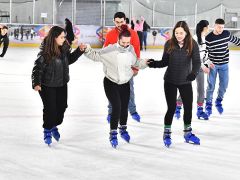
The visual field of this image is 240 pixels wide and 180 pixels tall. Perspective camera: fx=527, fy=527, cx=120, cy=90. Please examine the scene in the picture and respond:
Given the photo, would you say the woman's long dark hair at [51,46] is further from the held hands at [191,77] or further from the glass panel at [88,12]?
the glass panel at [88,12]

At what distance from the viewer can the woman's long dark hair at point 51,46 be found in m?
3.89

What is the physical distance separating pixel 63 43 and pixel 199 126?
5.51 feet

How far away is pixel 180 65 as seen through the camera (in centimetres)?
402

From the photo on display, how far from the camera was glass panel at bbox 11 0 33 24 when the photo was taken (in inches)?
757

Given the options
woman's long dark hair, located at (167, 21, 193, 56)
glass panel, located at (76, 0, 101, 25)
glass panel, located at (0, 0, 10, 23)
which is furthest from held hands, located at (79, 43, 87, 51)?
glass panel, located at (76, 0, 101, 25)

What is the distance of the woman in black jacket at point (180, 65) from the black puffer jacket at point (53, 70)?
65cm

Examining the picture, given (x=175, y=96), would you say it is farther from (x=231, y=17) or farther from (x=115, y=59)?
(x=231, y=17)

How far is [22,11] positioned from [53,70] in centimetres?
1594

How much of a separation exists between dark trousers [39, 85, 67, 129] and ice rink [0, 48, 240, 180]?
7.2 inches

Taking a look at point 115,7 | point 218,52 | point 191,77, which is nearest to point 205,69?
point 218,52

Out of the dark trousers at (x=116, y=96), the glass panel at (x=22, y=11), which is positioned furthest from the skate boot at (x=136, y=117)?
the glass panel at (x=22, y=11)

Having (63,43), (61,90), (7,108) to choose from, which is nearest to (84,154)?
(61,90)

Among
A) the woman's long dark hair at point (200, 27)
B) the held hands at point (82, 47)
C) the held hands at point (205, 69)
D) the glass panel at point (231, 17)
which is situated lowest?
the held hands at point (205, 69)

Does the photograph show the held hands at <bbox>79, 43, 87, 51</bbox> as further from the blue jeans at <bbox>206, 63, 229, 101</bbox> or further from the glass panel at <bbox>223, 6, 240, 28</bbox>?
the glass panel at <bbox>223, 6, 240, 28</bbox>
